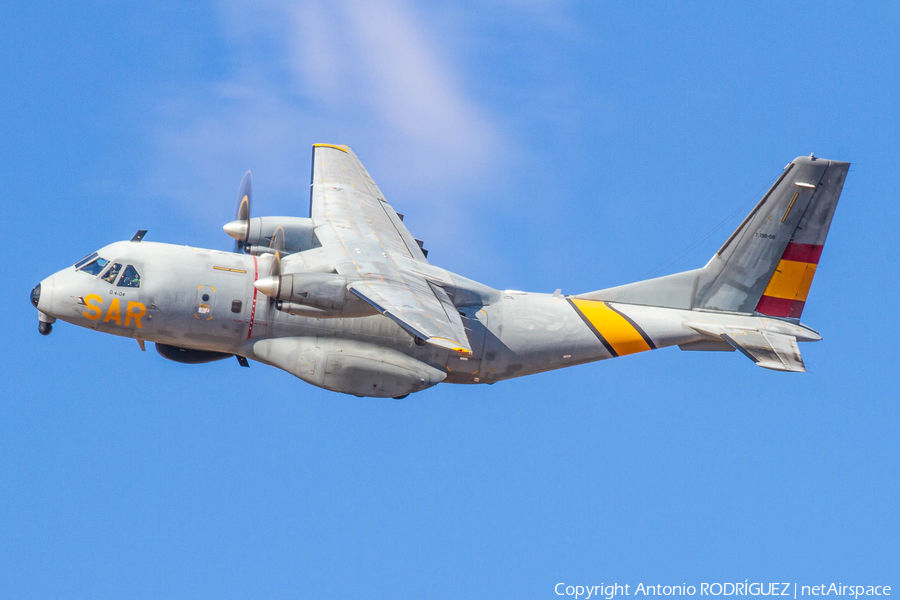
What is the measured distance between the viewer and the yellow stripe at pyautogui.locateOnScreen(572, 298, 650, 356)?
91.5 ft

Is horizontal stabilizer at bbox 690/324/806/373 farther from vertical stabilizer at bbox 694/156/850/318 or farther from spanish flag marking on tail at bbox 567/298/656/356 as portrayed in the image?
spanish flag marking on tail at bbox 567/298/656/356

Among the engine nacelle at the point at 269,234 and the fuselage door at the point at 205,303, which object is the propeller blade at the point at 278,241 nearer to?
the engine nacelle at the point at 269,234

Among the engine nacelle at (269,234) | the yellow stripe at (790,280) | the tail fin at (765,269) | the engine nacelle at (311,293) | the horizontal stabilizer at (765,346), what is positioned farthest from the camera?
the yellow stripe at (790,280)

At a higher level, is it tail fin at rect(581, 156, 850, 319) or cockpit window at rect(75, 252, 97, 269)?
tail fin at rect(581, 156, 850, 319)

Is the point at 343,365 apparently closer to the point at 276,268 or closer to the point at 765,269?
the point at 276,268

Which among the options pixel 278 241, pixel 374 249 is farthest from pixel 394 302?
pixel 278 241

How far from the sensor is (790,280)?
29406 millimetres

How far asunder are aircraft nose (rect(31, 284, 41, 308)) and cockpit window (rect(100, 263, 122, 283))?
1.61 metres

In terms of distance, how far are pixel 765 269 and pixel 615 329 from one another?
511 cm

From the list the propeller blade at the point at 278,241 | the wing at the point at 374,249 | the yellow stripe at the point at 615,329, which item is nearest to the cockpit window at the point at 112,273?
the propeller blade at the point at 278,241

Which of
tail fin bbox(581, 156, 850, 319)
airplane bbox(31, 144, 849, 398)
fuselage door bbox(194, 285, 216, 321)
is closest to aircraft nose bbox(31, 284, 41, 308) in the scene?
airplane bbox(31, 144, 849, 398)

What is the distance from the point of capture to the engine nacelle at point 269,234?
92.3 ft

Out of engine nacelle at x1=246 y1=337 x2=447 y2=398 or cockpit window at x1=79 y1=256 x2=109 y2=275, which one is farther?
A: engine nacelle at x1=246 y1=337 x2=447 y2=398

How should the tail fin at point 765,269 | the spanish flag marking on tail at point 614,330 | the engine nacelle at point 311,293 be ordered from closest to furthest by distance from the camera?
the engine nacelle at point 311,293 < the spanish flag marking on tail at point 614,330 < the tail fin at point 765,269
